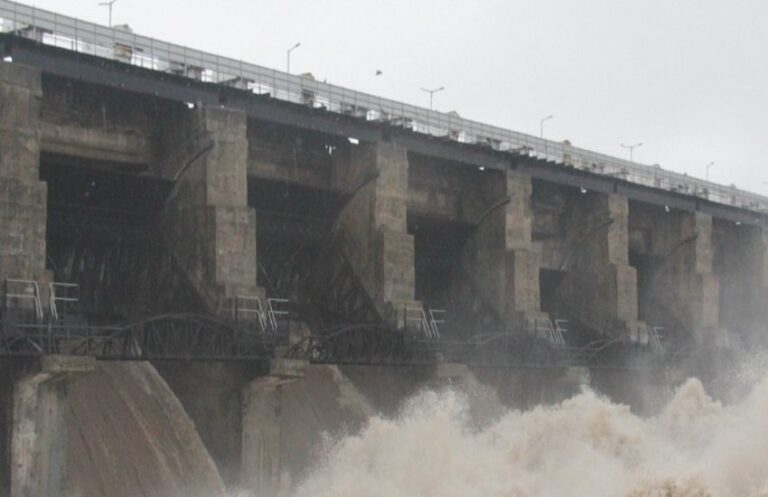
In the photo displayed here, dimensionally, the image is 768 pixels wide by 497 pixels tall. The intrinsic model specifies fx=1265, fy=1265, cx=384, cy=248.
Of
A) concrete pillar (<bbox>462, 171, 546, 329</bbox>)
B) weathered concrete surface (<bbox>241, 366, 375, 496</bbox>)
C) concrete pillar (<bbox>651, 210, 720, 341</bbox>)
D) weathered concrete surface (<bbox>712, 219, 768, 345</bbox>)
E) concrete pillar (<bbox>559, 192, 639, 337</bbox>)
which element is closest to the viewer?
weathered concrete surface (<bbox>241, 366, 375, 496</bbox>)

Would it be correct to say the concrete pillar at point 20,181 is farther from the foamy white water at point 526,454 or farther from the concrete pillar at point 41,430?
the foamy white water at point 526,454

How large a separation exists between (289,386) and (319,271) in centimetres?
829

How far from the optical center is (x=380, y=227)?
2042 inches

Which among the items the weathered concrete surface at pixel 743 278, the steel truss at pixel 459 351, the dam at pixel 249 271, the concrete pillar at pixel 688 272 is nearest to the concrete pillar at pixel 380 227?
the dam at pixel 249 271

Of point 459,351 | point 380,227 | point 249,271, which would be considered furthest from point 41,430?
point 459,351

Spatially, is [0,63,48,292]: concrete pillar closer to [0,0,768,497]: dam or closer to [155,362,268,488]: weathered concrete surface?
[0,0,768,497]: dam

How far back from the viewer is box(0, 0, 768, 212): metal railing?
42.8 meters

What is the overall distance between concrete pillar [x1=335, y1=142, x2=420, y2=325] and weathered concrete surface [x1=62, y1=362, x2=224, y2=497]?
12118 mm

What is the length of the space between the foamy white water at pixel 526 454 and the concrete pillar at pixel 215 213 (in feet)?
24.3

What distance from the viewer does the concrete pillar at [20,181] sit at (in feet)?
123

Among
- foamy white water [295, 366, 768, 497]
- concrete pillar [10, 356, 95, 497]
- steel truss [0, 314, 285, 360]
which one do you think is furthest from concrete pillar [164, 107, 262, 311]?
concrete pillar [10, 356, 95, 497]

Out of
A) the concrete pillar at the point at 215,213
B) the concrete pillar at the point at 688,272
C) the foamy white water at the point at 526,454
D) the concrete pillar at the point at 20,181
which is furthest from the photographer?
the concrete pillar at the point at 688,272

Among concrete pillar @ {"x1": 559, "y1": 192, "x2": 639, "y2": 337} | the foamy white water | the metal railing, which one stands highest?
the metal railing

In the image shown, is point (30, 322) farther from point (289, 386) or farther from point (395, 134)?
point (395, 134)
